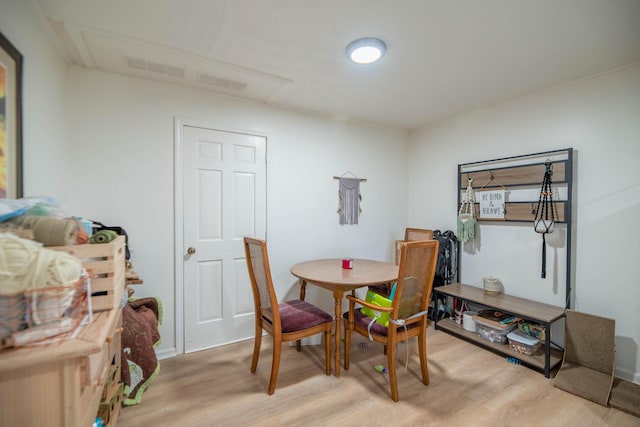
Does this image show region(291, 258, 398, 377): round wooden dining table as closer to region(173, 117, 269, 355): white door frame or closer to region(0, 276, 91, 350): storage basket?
region(173, 117, 269, 355): white door frame

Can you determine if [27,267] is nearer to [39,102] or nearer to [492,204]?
[39,102]

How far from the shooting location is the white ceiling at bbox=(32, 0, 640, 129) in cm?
152

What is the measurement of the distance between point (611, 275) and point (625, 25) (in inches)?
69.3

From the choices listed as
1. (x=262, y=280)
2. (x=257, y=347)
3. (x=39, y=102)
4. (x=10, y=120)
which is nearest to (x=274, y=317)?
(x=262, y=280)

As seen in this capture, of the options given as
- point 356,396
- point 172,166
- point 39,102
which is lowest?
point 356,396

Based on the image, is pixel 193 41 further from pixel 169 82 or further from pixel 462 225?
pixel 462 225

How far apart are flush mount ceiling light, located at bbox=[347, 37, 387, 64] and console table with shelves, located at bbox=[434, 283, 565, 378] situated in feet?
7.61

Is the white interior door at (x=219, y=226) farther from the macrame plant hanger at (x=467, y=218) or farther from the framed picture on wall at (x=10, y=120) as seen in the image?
the macrame plant hanger at (x=467, y=218)

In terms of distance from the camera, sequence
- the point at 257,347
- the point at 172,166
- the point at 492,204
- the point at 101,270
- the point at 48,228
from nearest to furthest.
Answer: the point at 48,228, the point at 101,270, the point at 257,347, the point at 172,166, the point at 492,204

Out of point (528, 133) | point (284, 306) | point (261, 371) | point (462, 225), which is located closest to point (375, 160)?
point (462, 225)

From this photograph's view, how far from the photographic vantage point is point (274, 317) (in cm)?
194

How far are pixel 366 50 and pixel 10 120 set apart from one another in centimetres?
195

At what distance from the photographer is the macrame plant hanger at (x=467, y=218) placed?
9.82 feet

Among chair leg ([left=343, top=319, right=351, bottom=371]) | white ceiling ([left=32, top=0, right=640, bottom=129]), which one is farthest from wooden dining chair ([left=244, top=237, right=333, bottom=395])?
white ceiling ([left=32, top=0, right=640, bottom=129])
